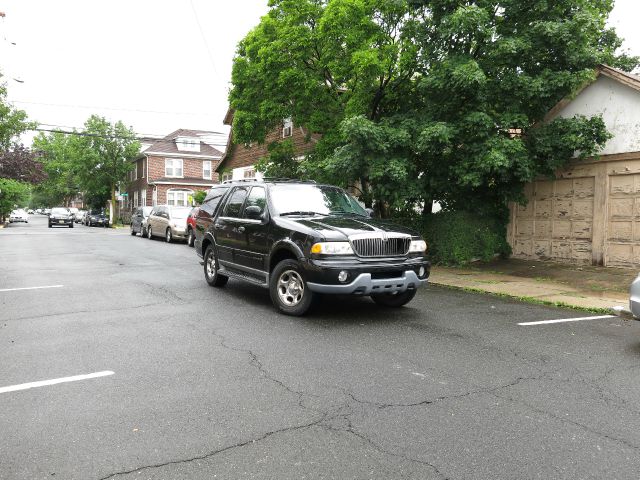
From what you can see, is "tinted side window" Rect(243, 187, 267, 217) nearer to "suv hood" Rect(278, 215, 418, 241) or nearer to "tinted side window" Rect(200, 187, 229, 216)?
"suv hood" Rect(278, 215, 418, 241)

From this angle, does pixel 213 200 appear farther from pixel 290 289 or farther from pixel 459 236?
pixel 459 236

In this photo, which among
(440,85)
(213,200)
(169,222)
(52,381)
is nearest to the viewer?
(52,381)

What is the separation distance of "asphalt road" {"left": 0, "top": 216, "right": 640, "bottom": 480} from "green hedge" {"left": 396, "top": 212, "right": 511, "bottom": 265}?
5363 millimetres

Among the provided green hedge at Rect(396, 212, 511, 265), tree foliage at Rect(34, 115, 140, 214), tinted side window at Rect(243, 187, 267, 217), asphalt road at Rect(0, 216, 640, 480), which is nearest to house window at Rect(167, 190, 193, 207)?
tree foliage at Rect(34, 115, 140, 214)

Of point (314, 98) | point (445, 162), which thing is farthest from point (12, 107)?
point (445, 162)

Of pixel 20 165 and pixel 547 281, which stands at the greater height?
pixel 20 165

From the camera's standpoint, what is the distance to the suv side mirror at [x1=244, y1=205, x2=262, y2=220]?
7699mm

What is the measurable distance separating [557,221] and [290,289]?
897 cm

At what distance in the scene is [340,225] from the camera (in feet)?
23.0

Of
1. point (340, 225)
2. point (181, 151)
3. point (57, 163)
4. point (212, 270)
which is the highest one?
point (181, 151)

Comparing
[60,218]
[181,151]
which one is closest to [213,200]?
[60,218]

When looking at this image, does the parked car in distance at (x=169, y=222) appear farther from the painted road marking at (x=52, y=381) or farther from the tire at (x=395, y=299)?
the painted road marking at (x=52, y=381)

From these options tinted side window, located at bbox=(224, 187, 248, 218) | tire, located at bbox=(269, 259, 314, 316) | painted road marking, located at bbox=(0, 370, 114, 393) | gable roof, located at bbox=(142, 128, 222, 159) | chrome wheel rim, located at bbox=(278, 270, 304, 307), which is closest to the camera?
painted road marking, located at bbox=(0, 370, 114, 393)

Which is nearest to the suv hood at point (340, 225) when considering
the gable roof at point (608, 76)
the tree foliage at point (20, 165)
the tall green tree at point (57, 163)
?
the gable roof at point (608, 76)
